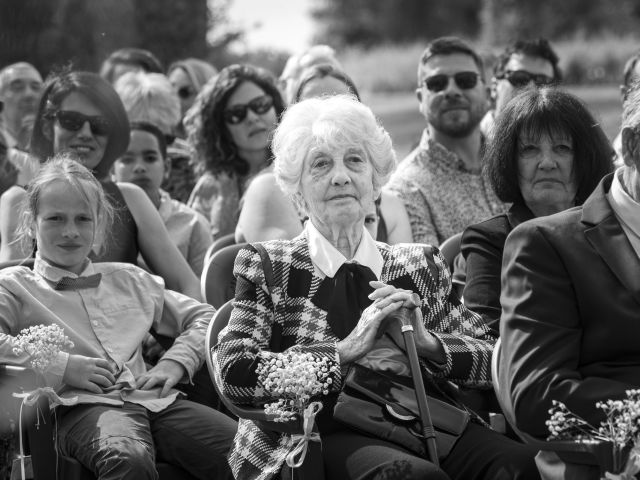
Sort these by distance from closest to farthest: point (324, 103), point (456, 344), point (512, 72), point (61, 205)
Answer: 1. point (456, 344)
2. point (324, 103)
3. point (61, 205)
4. point (512, 72)

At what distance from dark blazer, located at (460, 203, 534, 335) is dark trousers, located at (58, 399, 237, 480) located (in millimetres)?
1029

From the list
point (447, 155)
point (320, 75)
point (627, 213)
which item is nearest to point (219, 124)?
point (320, 75)

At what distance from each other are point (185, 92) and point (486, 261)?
15.4 ft

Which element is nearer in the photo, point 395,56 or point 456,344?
point 456,344

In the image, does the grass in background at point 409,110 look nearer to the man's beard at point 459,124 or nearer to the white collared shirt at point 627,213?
the man's beard at point 459,124

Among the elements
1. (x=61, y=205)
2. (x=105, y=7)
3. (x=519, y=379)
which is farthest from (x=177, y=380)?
(x=105, y=7)

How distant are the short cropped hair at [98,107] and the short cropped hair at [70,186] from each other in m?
0.84

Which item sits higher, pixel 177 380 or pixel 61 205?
pixel 61 205

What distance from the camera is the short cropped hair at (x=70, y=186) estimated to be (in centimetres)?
468

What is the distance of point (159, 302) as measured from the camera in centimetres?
477

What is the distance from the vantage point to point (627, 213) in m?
3.53

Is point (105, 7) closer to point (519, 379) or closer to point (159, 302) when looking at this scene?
point (159, 302)

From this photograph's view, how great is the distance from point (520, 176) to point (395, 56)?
1237 inches

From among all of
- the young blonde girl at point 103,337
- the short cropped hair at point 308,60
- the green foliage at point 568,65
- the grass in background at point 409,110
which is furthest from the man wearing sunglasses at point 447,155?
the green foliage at point 568,65
